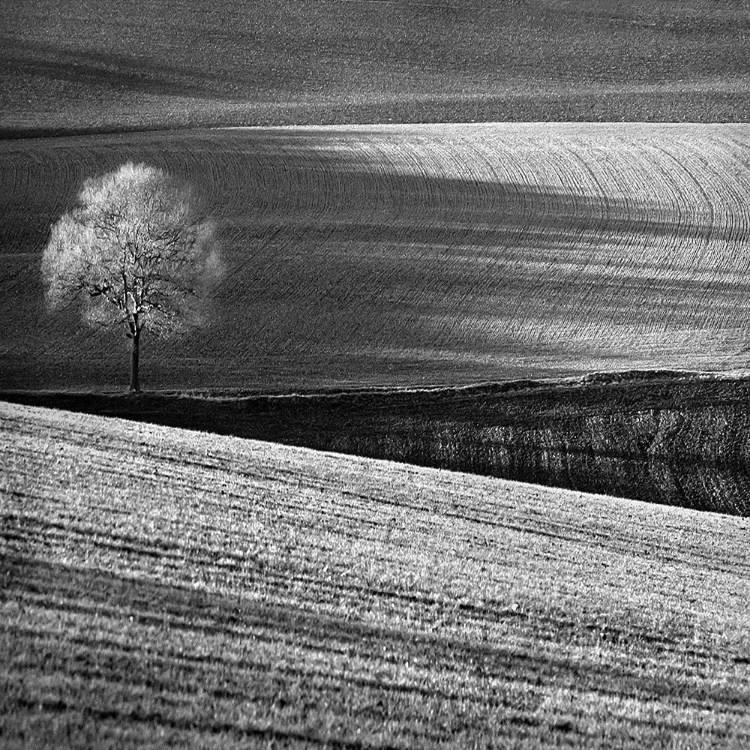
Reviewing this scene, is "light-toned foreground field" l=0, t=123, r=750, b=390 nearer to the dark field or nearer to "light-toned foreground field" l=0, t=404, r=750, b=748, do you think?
the dark field

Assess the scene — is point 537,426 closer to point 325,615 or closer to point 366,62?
point 325,615

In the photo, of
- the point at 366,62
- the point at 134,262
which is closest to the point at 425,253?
the point at 134,262

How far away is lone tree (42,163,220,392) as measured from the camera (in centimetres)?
3422

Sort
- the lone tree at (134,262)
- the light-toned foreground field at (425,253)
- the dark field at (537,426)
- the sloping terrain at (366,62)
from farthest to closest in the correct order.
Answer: the sloping terrain at (366,62), the light-toned foreground field at (425,253), the lone tree at (134,262), the dark field at (537,426)

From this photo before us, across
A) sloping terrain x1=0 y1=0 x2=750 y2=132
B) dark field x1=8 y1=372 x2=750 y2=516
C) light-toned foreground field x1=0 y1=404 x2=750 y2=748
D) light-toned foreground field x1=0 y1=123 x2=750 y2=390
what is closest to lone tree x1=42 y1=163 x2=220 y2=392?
light-toned foreground field x1=0 y1=123 x2=750 y2=390

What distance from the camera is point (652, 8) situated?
332 feet

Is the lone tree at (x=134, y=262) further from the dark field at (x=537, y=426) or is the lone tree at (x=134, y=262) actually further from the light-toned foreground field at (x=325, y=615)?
the light-toned foreground field at (x=325, y=615)

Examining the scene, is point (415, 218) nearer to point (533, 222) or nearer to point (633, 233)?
point (533, 222)

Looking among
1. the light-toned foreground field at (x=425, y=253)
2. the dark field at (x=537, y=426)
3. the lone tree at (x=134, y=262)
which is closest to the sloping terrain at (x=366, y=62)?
the light-toned foreground field at (x=425, y=253)

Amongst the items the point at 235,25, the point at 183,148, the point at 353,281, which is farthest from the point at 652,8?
the point at 353,281

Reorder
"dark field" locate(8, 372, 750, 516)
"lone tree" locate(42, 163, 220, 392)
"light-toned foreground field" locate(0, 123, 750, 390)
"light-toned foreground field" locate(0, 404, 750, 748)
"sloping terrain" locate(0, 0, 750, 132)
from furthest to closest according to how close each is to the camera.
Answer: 1. "sloping terrain" locate(0, 0, 750, 132)
2. "light-toned foreground field" locate(0, 123, 750, 390)
3. "lone tree" locate(42, 163, 220, 392)
4. "dark field" locate(8, 372, 750, 516)
5. "light-toned foreground field" locate(0, 404, 750, 748)

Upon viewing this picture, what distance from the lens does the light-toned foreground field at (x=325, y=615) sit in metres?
9.14

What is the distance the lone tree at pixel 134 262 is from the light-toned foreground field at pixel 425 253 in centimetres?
209

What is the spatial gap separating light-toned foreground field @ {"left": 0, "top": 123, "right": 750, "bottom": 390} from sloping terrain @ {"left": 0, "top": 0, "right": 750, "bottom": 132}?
836cm
